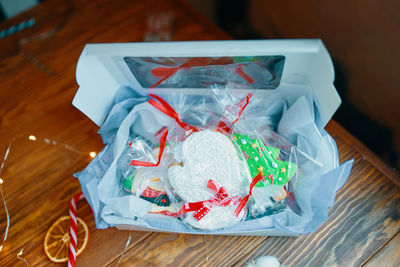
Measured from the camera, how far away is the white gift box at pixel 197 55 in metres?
0.47

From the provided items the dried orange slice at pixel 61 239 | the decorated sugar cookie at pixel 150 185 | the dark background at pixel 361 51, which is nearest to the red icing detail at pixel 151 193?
the decorated sugar cookie at pixel 150 185

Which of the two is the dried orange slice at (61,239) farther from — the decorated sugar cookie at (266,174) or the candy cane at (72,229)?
the decorated sugar cookie at (266,174)

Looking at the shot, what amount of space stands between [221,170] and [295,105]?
17 centimetres

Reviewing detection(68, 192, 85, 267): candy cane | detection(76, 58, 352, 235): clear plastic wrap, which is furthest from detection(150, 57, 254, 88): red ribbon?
detection(68, 192, 85, 267): candy cane

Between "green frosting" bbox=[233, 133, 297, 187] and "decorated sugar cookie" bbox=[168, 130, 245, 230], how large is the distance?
2 cm

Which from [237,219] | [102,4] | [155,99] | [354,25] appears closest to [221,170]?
[237,219]

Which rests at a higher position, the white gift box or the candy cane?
the white gift box

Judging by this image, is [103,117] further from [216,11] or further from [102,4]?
[216,11]

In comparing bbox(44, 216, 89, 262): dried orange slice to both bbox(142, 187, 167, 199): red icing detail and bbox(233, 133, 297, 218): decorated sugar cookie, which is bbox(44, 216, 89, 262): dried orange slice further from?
bbox(233, 133, 297, 218): decorated sugar cookie

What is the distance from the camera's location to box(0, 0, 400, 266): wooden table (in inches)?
21.1

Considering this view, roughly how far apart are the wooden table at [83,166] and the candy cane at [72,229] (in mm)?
18

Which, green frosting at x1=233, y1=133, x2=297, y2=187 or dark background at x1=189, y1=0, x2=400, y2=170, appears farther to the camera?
dark background at x1=189, y1=0, x2=400, y2=170

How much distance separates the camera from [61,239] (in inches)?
22.8

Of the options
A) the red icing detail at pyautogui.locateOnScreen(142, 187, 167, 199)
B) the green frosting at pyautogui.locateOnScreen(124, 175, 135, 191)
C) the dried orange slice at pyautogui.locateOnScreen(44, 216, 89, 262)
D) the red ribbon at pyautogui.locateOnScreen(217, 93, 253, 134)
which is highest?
the red ribbon at pyautogui.locateOnScreen(217, 93, 253, 134)
